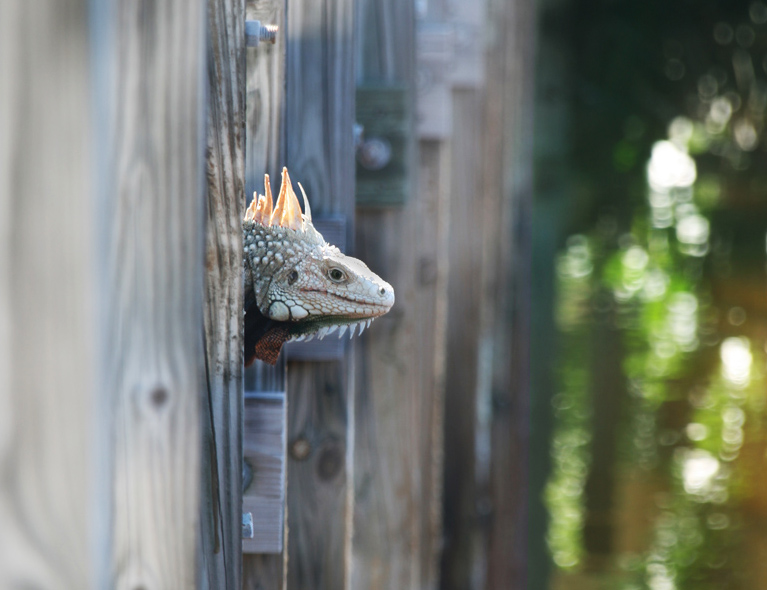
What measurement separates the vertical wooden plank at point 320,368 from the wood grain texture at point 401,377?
0.59m

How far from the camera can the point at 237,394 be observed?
1.06 m

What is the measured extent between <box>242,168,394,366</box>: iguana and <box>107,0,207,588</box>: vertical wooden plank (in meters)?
0.69

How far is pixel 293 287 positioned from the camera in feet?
4.96

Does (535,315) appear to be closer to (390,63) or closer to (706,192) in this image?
(706,192)

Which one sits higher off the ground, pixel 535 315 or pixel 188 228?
pixel 188 228

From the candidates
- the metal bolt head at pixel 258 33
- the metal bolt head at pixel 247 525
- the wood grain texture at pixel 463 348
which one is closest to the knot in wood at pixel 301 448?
the metal bolt head at pixel 247 525

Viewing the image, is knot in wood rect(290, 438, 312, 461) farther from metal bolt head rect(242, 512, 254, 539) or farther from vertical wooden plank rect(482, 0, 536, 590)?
vertical wooden plank rect(482, 0, 536, 590)

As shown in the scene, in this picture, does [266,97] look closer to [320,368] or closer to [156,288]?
[320,368]

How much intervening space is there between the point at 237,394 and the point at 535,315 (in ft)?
18.9

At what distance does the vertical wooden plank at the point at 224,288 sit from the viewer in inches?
39.5

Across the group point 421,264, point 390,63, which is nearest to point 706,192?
point 421,264

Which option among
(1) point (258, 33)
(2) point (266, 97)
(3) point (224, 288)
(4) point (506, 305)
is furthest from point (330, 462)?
(4) point (506, 305)

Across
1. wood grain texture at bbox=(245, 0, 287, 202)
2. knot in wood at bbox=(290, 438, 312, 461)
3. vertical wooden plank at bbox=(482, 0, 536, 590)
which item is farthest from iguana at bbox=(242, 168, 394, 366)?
vertical wooden plank at bbox=(482, 0, 536, 590)

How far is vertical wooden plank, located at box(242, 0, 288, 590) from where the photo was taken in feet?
5.58
